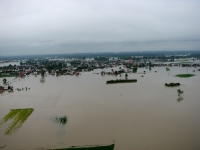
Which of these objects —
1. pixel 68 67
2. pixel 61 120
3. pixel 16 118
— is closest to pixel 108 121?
pixel 61 120

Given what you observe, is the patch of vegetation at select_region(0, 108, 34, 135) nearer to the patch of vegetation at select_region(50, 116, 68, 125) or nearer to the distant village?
the patch of vegetation at select_region(50, 116, 68, 125)

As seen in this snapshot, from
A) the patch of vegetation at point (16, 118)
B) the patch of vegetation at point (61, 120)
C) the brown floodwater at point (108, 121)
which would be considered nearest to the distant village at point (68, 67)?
the brown floodwater at point (108, 121)

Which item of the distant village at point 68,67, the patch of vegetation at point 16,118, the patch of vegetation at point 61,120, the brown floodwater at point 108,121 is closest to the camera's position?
the brown floodwater at point 108,121

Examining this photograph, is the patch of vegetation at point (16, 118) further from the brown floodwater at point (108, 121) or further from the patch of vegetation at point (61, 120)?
the patch of vegetation at point (61, 120)

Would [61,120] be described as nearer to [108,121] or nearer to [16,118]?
[108,121]

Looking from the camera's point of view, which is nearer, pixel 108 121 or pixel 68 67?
pixel 108 121
